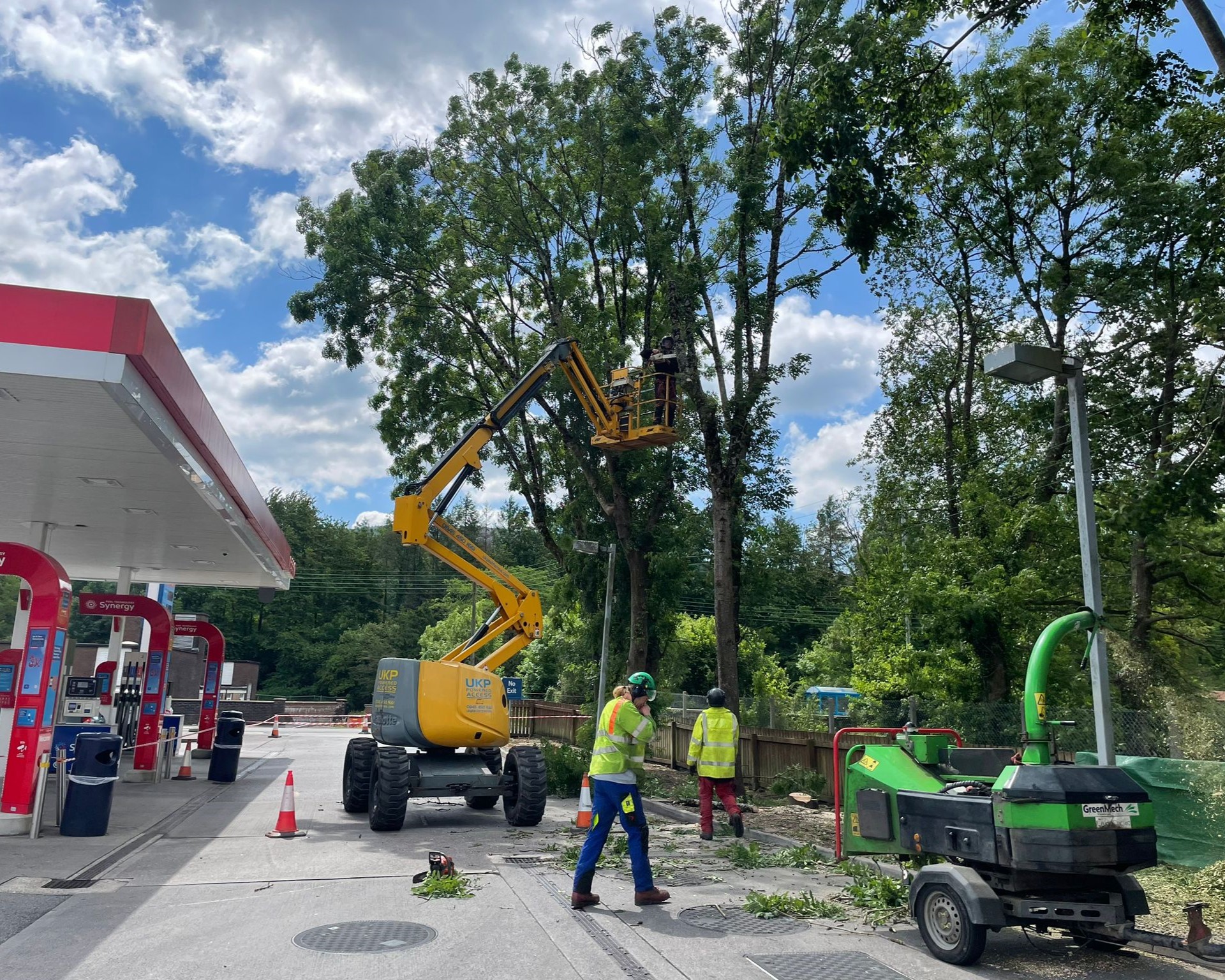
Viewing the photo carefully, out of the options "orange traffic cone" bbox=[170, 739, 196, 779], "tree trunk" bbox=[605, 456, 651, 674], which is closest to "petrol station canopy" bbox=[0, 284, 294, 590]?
"orange traffic cone" bbox=[170, 739, 196, 779]

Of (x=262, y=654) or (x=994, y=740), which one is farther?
(x=262, y=654)

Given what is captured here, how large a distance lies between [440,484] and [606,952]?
9.30 meters

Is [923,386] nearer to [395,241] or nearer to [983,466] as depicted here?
[983,466]

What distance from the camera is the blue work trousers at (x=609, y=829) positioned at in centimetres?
777

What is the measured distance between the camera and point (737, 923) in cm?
757

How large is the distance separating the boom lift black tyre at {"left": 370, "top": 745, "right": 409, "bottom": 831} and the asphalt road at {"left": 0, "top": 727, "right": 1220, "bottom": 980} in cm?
24

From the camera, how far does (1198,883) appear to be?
8562mm

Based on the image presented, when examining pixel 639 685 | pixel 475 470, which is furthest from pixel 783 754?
pixel 639 685

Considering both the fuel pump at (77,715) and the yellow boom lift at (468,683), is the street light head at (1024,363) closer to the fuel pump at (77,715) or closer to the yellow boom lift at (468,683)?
the yellow boom lift at (468,683)

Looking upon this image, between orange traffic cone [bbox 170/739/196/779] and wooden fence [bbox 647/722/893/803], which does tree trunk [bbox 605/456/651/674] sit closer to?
wooden fence [bbox 647/722/893/803]

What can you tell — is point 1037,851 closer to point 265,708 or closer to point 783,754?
point 783,754

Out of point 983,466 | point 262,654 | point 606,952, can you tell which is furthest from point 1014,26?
point 262,654

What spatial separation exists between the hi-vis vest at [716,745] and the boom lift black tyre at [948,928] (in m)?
5.21

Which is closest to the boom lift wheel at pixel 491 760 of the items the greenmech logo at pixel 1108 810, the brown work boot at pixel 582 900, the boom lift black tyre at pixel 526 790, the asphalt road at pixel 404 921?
the boom lift black tyre at pixel 526 790
